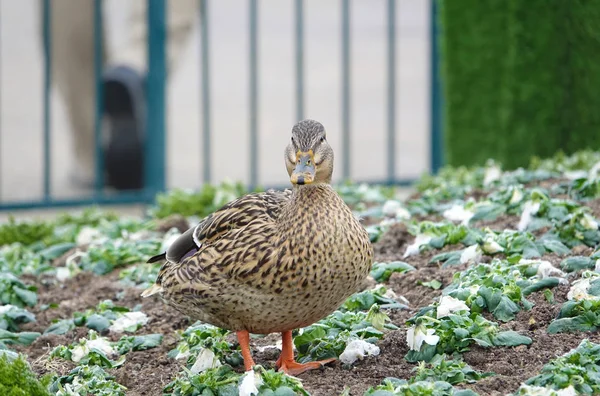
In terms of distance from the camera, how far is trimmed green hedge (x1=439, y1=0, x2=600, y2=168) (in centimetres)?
801

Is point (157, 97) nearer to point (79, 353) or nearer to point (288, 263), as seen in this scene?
point (79, 353)

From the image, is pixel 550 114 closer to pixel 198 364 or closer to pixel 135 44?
pixel 135 44

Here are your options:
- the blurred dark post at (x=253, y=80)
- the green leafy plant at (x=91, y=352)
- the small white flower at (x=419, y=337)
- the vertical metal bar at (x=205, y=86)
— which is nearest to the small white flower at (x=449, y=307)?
the small white flower at (x=419, y=337)

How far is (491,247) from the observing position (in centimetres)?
472

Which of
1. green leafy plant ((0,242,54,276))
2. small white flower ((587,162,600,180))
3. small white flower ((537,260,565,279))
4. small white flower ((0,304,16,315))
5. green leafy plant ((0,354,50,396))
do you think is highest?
small white flower ((587,162,600,180))

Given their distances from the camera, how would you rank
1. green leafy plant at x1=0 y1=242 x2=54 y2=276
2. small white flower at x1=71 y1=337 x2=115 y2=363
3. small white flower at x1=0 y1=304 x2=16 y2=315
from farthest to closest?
green leafy plant at x1=0 y1=242 x2=54 y2=276, small white flower at x1=0 y1=304 x2=16 y2=315, small white flower at x1=71 y1=337 x2=115 y2=363

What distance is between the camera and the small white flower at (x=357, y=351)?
156 inches

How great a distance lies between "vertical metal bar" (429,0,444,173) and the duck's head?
664cm

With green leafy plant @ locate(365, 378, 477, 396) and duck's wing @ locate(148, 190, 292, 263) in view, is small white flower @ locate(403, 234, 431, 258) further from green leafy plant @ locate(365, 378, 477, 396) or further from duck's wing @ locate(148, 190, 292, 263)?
green leafy plant @ locate(365, 378, 477, 396)

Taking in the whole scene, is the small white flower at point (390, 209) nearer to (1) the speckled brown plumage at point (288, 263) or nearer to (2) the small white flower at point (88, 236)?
(2) the small white flower at point (88, 236)

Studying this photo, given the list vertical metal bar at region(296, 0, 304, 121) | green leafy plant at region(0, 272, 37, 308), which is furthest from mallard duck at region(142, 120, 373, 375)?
vertical metal bar at region(296, 0, 304, 121)

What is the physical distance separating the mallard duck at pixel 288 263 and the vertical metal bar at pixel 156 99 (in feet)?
17.3

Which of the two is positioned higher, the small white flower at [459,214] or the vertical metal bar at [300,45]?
the vertical metal bar at [300,45]

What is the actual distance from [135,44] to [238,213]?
6.35 metres
